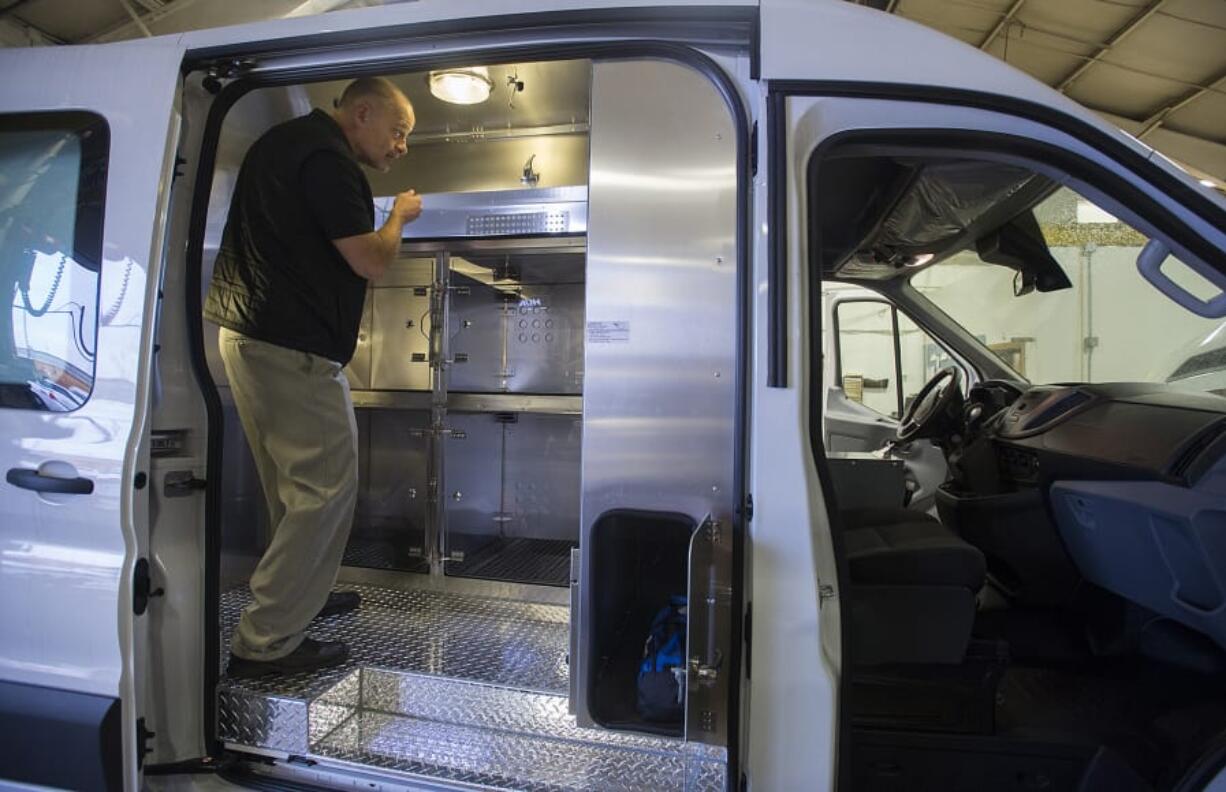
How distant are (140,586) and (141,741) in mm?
370

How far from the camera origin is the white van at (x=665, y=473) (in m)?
1.14

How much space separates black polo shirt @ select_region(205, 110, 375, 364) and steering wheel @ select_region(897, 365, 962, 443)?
249cm

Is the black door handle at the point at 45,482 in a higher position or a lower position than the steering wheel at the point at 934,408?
lower

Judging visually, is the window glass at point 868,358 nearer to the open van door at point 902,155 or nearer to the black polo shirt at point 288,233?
the open van door at point 902,155

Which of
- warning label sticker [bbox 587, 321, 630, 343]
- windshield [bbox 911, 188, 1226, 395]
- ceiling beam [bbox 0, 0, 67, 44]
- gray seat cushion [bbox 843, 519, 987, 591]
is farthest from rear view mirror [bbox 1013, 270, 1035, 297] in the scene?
ceiling beam [bbox 0, 0, 67, 44]

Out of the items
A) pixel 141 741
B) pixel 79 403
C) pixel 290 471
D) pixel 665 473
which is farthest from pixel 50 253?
pixel 665 473

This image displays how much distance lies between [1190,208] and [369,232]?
1.96 m

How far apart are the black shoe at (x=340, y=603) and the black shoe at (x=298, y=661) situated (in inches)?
16.5

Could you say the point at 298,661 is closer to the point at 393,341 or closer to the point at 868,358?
the point at 393,341

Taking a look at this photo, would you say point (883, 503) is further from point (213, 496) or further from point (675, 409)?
point (213, 496)

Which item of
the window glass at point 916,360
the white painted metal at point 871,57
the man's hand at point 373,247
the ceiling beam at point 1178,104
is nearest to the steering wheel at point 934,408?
the white painted metal at point 871,57

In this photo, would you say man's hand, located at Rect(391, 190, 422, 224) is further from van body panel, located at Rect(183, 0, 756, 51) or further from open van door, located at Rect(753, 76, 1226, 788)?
open van door, located at Rect(753, 76, 1226, 788)

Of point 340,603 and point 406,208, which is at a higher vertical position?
point 406,208

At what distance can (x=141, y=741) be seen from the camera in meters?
1.30
